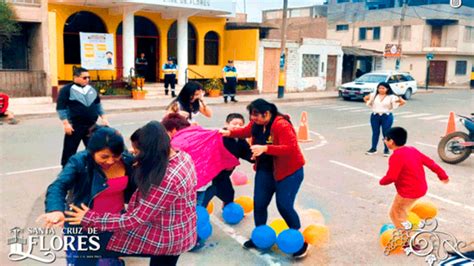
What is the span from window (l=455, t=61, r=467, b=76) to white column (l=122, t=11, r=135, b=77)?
35.8 m

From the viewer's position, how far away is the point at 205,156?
16.3 ft

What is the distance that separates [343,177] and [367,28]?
142ft

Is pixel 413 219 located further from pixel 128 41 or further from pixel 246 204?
pixel 128 41

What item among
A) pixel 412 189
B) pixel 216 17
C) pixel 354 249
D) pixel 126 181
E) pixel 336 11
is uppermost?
pixel 336 11

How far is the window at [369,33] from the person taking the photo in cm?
4698

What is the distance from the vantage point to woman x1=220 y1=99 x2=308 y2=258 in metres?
4.34

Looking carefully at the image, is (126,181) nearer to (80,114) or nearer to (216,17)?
(80,114)

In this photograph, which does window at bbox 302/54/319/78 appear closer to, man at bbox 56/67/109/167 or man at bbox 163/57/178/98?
man at bbox 163/57/178/98

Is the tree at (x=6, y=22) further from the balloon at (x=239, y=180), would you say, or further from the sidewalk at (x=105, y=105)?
the balloon at (x=239, y=180)

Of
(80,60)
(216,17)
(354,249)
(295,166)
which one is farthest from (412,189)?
(216,17)

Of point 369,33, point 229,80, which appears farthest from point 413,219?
point 369,33

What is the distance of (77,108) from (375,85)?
62.6ft

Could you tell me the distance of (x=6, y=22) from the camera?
1545 centimetres

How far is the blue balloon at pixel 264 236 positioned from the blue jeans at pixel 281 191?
18 centimetres
